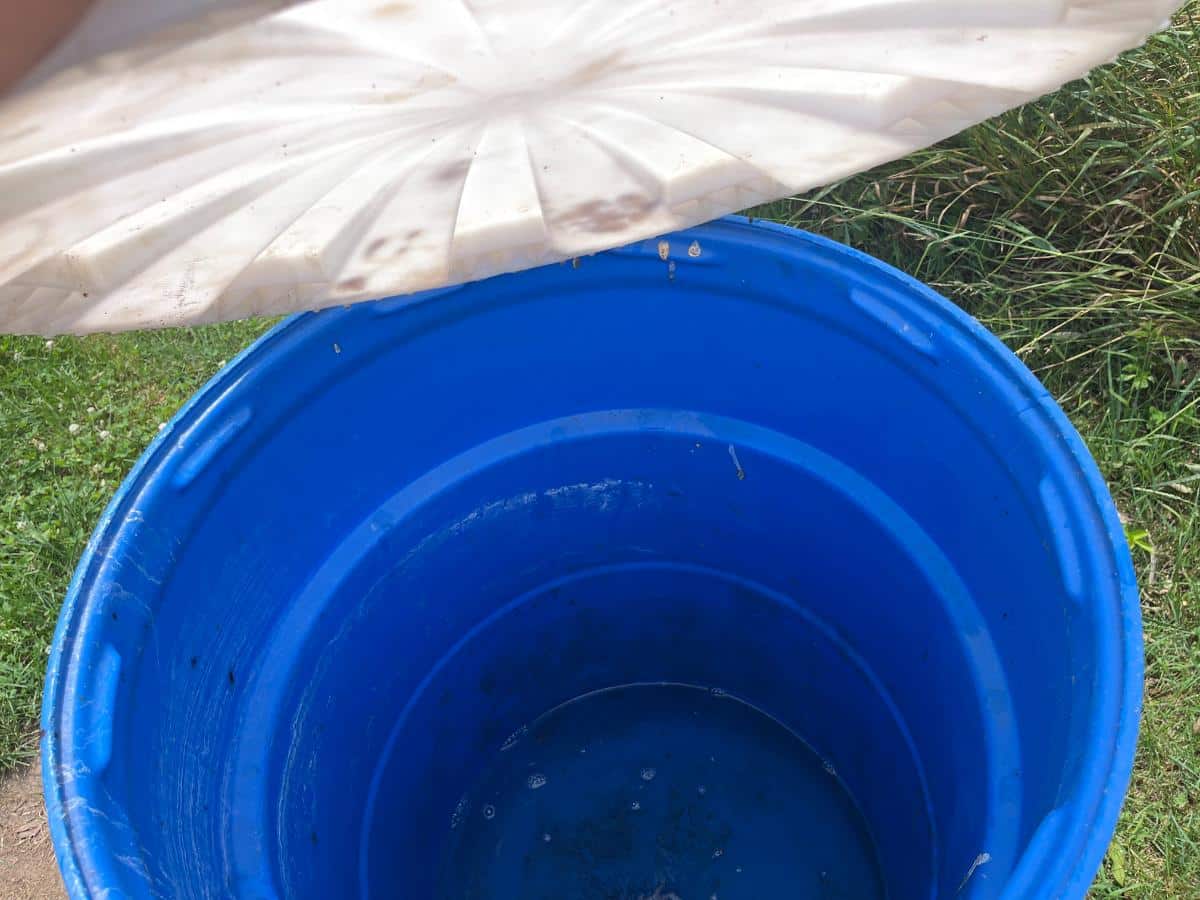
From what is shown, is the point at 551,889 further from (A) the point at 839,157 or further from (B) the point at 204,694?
(A) the point at 839,157

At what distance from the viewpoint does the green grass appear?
1.72m

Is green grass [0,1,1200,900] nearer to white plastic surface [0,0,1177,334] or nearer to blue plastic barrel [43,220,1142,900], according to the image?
blue plastic barrel [43,220,1142,900]

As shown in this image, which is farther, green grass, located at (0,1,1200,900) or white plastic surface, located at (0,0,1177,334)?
green grass, located at (0,1,1200,900)

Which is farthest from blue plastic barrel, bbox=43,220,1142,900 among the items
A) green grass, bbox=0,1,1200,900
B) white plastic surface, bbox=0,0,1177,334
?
green grass, bbox=0,1,1200,900

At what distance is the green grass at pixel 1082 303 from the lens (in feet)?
5.63

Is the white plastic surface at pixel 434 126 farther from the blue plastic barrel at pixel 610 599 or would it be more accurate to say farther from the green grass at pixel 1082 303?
the green grass at pixel 1082 303

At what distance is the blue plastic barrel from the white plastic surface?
281 millimetres

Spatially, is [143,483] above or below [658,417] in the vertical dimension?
above

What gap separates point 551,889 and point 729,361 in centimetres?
94

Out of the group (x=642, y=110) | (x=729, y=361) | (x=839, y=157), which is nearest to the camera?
(x=839, y=157)

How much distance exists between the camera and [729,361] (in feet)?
4.27

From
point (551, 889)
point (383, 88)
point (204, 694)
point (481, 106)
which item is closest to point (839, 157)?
point (481, 106)

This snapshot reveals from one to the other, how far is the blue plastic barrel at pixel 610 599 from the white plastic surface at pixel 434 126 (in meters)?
0.28

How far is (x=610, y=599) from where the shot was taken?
1.63 meters
